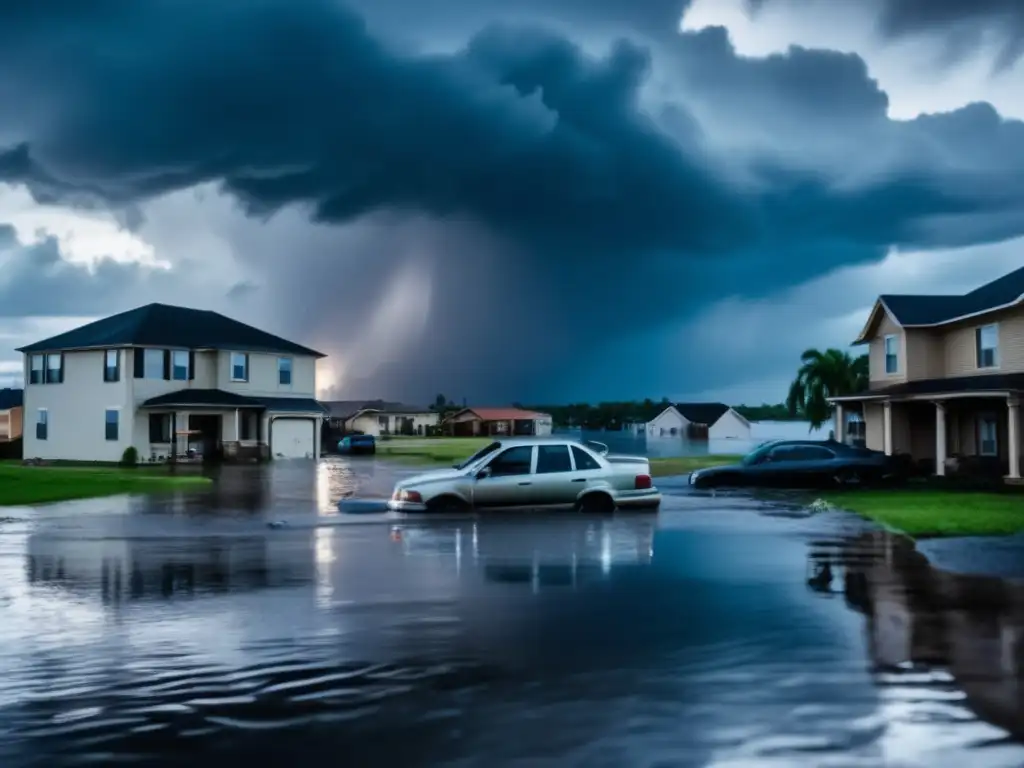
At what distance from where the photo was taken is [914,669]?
24.1ft

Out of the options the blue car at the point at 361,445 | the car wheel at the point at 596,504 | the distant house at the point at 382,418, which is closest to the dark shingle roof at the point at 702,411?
the distant house at the point at 382,418

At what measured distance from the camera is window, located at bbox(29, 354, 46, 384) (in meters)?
50.2

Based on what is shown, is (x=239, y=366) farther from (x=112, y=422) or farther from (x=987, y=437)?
(x=987, y=437)

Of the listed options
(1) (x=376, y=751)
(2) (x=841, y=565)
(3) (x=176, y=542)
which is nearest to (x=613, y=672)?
(1) (x=376, y=751)

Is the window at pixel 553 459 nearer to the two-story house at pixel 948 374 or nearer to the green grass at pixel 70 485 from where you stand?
the green grass at pixel 70 485

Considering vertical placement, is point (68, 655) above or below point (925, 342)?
below

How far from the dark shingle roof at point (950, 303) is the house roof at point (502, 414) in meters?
76.1

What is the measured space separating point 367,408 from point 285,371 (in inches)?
2582

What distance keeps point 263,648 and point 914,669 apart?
5304 mm

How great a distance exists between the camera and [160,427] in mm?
47938

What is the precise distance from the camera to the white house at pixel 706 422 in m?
101

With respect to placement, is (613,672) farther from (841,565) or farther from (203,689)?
(841,565)

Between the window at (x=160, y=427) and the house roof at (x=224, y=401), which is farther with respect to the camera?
the window at (x=160, y=427)

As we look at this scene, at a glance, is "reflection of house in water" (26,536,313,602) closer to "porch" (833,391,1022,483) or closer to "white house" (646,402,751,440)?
"porch" (833,391,1022,483)
